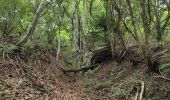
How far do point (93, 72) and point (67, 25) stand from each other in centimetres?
1116

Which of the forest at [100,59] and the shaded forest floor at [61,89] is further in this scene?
the forest at [100,59]

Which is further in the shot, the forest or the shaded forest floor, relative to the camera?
the forest

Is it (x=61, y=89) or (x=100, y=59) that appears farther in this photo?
(x=100, y=59)

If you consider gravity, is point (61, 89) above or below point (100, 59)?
below

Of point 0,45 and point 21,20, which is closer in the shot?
point 0,45

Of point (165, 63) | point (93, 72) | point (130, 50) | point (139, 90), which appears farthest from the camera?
point (93, 72)

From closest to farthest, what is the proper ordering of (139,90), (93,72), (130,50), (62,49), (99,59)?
(139,90) < (130,50) < (93,72) < (99,59) < (62,49)

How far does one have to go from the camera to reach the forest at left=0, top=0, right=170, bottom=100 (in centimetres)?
874

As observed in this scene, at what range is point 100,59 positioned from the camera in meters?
15.8

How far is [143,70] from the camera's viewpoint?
10758 millimetres

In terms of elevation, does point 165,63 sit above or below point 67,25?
below

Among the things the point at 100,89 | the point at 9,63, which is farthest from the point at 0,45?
the point at 100,89

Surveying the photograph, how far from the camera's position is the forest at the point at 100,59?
28.7ft

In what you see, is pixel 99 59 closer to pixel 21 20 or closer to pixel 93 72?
pixel 93 72
